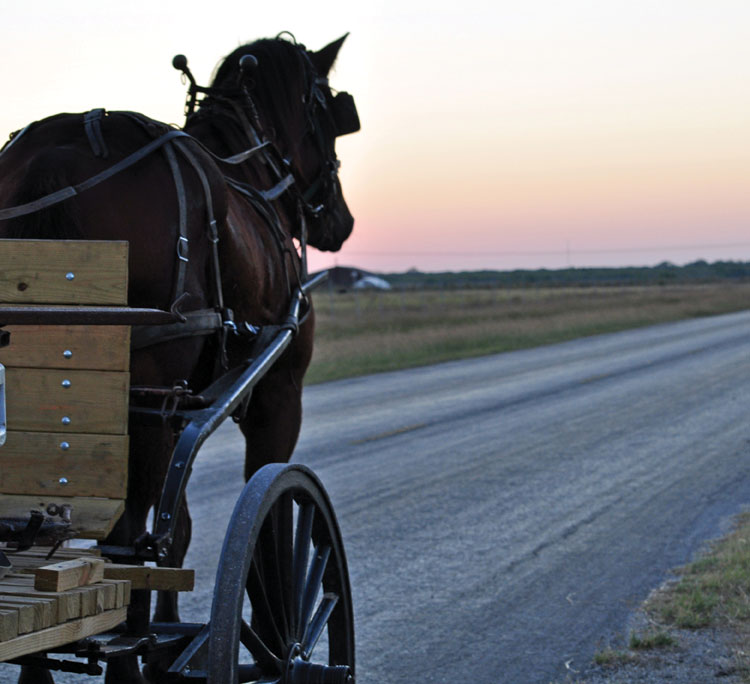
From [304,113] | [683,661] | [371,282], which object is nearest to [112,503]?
[683,661]

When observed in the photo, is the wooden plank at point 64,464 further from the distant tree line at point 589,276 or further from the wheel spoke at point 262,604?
the distant tree line at point 589,276

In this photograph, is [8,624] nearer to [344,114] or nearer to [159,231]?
[159,231]

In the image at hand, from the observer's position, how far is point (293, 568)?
2959 millimetres

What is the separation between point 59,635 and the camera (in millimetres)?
2145

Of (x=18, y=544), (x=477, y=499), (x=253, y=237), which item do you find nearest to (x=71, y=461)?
(x=18, y=544)

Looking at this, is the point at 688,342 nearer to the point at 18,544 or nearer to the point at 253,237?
the point at 253,237

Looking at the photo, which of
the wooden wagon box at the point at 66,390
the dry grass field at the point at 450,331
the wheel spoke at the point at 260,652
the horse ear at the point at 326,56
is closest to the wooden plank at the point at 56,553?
the wooden wagon box at the point at 66,390

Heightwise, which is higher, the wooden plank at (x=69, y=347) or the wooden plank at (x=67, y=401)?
the wooden plank at (x=69, y=347)

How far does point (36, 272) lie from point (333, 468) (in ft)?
19.5

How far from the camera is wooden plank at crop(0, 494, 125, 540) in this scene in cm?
265

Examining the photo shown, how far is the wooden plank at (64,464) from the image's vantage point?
8.97 feet

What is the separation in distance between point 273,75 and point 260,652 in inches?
123

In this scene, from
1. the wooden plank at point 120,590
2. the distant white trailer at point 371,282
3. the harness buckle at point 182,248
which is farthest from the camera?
the distant white trailer at point 371,282

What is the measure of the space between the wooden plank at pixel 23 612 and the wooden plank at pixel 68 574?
0.08 meters
